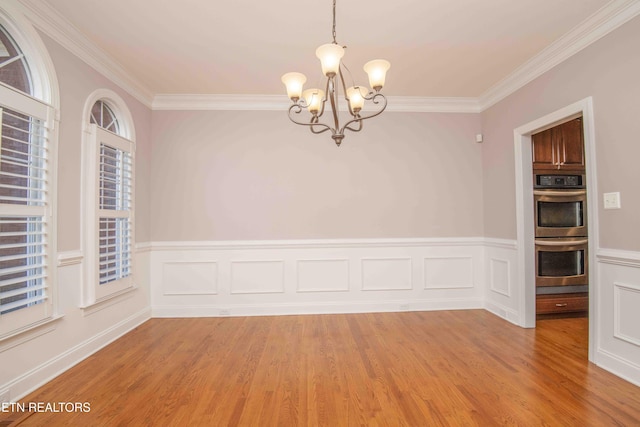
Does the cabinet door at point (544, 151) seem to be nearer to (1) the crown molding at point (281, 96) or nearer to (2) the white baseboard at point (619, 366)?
(1) the crown molding at point (281, 96)

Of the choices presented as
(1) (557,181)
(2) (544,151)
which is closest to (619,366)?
(1) (557,181)

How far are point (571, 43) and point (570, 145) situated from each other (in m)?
1.26

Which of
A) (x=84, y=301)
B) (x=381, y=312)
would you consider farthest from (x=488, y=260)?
(x=84, y=301)

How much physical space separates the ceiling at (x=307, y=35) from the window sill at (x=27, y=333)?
226cm

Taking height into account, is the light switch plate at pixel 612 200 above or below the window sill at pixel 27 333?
above

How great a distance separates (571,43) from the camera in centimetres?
276

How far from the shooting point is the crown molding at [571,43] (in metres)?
2.33

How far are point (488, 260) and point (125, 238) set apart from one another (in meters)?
4.31

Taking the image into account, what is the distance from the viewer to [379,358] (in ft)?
8.87

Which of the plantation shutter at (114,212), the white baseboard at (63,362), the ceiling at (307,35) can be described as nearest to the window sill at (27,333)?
the white baseboard at (63,362)

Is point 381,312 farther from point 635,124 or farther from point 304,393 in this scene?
point 635,124

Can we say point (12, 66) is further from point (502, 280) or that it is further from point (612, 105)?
point (502, 280)

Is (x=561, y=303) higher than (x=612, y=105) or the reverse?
the reverse

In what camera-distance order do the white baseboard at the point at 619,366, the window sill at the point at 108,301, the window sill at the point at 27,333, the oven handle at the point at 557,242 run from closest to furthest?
the window sill at the point at 27,333 < the white baseboard at the point at 619,366 < the window sill at the point at 108,301 < the oven handle at the point at 557,242
